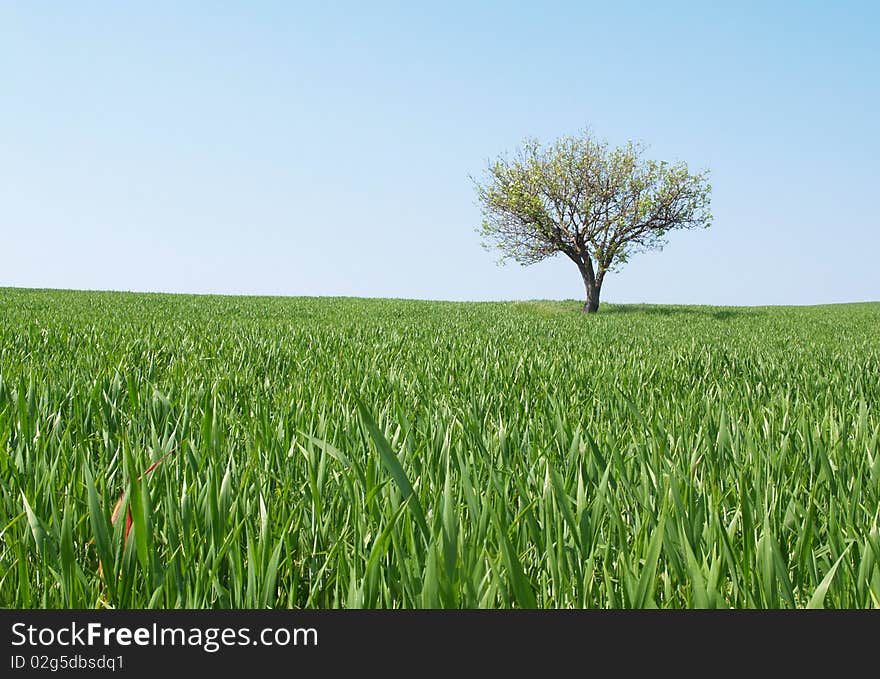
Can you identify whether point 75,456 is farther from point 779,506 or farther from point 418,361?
point 418,361

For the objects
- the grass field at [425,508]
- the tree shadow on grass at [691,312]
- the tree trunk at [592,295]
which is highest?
the tree trunk at [592,295]

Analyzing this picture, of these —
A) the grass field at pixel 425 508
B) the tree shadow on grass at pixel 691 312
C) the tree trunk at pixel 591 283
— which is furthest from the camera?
the tree trunk at pixel 591 283

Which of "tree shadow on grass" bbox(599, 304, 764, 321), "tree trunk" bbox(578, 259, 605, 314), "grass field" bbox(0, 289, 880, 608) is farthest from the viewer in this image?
"tree trunk" bbox(578, 259, 605, 314)

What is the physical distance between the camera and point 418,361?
5.46m

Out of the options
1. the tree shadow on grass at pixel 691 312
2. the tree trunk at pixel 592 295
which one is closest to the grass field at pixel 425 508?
the tree shadow on grass at pixel 691 312

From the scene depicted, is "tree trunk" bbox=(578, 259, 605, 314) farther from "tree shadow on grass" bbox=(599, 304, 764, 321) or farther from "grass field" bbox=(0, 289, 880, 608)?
"grass field" bbox=(0, 289, 880, 608)

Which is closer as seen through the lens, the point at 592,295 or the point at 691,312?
the point at 592,295

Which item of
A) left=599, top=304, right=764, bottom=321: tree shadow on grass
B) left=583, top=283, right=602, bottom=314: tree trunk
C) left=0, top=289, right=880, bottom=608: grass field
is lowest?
left=0, top=289, right=880, bottom=608: grass field

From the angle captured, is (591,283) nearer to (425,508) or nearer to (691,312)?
(691,312)

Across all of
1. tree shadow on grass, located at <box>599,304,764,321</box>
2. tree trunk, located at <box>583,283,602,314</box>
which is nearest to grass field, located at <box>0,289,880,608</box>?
tree shadow on grass, located at <box>599,304,764,321</box>

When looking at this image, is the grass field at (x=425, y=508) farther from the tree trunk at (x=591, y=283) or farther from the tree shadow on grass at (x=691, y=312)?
the tree trunk at (x=591, y=283)

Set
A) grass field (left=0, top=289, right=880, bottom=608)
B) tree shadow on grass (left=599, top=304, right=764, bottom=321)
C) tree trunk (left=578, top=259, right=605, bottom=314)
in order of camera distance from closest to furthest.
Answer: grass field (left=0, top=289, right=880, bottom=608) → tree shadow on grass (left=599, top=304, right=764, bottom=321) → tree trunk (left=578, top=259, right=605, bottom=314)

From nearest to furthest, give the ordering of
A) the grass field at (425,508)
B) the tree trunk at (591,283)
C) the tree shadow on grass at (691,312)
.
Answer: the grass field at (425,508)
the tree shadow on grass at (691,312)
the tree trunk at (591,283)

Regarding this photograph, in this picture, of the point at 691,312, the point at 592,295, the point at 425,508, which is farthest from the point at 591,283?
the point at 425,508
